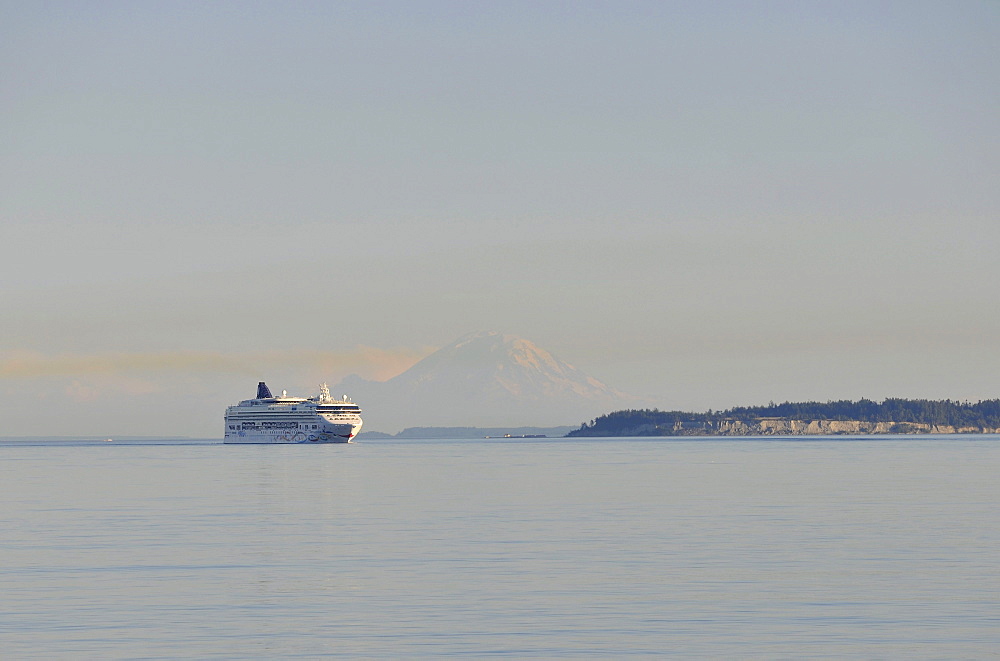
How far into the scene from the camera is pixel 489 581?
37156mm

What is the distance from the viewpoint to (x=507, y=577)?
37938 millimetres

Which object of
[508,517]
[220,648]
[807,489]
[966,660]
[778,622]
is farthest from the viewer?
[807,489]

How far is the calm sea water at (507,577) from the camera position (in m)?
28.2

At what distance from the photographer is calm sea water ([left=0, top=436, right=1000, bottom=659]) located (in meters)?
28.2

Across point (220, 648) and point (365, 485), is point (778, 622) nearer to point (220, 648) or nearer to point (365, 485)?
point (220, 648)

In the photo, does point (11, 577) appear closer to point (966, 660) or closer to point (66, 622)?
point (66, 622)

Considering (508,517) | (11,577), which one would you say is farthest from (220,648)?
(508,517)

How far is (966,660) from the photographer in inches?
1011

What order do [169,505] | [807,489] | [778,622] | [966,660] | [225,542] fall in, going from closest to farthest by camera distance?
[966,660], [778,622], [225,542], [169,505], [807,489]

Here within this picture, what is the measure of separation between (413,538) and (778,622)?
22016mm

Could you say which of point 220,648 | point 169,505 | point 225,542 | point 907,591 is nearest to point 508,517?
point 225,542

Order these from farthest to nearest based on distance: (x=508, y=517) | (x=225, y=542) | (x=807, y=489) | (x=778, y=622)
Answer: (x=807, y=489) → (x=508, y=517) → (x=225, y=542) → (x=778, y=622)

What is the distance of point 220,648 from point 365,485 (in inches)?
2606

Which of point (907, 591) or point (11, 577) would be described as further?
point (11, 577)
